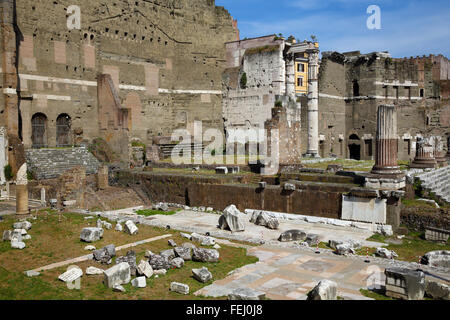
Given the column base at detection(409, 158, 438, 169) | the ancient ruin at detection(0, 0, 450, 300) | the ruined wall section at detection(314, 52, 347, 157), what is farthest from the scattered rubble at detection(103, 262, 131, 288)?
the ruined wall section at detection(314, 52, 347, 157)

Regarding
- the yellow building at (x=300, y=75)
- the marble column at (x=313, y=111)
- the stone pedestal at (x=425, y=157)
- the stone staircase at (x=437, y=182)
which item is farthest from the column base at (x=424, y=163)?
the yellow building at (x=300, y=75)

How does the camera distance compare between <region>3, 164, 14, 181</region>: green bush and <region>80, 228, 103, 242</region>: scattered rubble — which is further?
<region>3, 164, 14, 181</region>: green bush

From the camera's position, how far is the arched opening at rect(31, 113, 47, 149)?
22.9 meters

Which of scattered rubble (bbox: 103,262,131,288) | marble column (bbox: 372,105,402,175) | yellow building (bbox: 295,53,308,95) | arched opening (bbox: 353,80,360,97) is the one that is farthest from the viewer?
yellow building (bbox: 295,53,308,95)

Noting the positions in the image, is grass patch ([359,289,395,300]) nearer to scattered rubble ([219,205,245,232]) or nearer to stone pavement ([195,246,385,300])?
stone pavement ([195,246,385,300])

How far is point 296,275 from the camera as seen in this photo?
7.56 meters

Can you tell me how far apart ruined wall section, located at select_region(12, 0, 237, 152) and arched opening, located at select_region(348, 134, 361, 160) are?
41.3ft

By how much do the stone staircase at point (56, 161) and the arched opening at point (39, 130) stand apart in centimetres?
193

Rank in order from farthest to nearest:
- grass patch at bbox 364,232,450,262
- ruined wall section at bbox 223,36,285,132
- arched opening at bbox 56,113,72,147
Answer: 1. ruined wall section at bbox 223,36,285,132
2. arched opening at bbox 56,113,72,147
3. grass patch at bbox 364,232,450,262

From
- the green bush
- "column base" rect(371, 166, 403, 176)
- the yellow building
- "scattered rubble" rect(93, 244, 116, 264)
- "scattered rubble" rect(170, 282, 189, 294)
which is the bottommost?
"scattered rubble" rect(170, 282, 189, 294)

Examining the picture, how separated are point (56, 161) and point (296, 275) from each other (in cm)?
1628

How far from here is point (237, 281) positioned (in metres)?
7.28

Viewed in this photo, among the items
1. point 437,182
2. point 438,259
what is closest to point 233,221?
point 438,259
